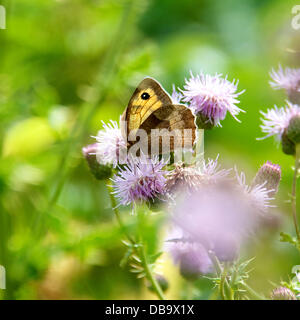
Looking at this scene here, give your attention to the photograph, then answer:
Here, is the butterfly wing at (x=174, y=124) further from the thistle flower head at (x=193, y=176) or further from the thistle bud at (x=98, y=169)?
the thistle bud at (x=98, y=169)

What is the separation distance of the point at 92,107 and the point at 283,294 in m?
1.05

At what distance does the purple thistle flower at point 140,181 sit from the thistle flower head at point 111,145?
34 millimetres

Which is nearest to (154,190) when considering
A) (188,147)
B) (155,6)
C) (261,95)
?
(188,147)

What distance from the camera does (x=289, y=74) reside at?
1.32 m

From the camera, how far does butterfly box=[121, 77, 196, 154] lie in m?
1.10

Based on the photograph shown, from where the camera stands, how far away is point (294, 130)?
3.99ft

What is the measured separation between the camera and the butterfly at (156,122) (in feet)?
3.60

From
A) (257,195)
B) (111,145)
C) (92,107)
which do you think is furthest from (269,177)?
(92,107)

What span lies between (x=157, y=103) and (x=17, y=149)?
1303 mm

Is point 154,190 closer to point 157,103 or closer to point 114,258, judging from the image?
point 157,103

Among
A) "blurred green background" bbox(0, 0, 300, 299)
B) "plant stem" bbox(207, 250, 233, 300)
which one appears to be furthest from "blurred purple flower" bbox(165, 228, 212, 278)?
"plant stem" bbox(207, 250, 233, 300)

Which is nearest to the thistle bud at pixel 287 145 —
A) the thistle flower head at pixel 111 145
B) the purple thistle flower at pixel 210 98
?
the purple thistle flower at pixel 210 98

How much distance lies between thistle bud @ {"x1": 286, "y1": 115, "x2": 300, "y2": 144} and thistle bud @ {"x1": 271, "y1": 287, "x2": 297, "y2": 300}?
12.5 inches
